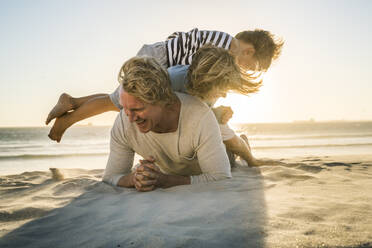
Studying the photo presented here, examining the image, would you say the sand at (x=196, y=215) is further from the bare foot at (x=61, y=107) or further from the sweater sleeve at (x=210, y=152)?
the bare foot at (x=61, y=107)

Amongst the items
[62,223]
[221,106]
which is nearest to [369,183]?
[221,106]

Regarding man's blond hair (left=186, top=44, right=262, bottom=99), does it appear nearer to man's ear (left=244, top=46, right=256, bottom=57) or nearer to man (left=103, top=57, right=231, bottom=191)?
man (left=103, top=57, right=231, bottom=191)

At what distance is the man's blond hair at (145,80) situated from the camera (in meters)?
2.20

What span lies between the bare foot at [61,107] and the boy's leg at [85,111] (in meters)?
Answer: 0.06

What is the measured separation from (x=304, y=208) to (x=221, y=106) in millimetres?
2304

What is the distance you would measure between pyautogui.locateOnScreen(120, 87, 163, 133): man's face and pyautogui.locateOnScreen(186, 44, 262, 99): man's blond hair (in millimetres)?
396

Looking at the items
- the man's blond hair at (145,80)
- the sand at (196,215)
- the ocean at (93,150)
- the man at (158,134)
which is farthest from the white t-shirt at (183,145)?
the ocean at (93,150)

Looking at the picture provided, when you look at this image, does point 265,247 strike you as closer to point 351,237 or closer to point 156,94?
point 351,237

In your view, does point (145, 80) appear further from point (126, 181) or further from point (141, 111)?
point (126, 181)

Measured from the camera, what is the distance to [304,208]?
6.34 feet

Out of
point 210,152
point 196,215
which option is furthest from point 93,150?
point 196,215

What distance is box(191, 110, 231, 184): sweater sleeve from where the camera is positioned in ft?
8.31

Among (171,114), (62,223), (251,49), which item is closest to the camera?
(62,223)

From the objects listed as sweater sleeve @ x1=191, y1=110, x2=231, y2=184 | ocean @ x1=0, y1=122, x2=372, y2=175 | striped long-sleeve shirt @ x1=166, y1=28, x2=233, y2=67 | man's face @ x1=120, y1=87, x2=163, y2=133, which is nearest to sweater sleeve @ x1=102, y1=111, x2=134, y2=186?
man's face @ x1=120, y1=87, x2=163, y2=133
